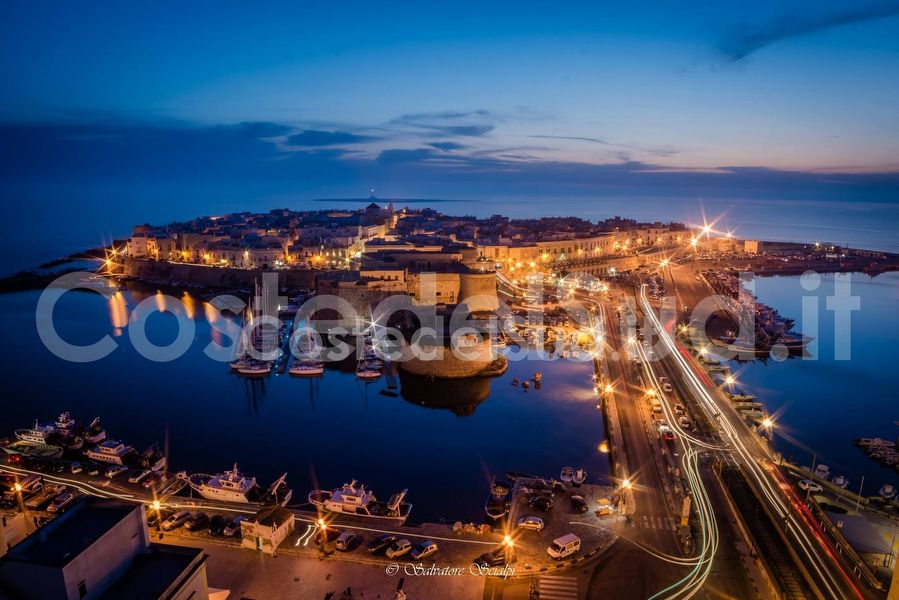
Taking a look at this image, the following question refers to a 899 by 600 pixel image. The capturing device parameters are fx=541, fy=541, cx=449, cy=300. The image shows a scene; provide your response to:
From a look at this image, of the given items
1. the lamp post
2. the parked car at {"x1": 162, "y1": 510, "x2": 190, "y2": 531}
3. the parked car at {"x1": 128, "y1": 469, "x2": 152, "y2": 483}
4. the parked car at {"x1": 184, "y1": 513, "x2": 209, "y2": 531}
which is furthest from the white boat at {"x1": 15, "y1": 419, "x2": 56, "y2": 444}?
the parked car at {"x1": 184, "y1": 513, "x2": 209, "y2": 531}

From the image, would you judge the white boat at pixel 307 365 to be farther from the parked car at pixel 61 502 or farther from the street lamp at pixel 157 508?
the street lamp at pixel 157 508

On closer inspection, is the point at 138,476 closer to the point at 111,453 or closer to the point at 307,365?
the point at 111,453

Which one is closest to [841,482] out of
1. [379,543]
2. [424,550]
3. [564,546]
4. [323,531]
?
[564,546]

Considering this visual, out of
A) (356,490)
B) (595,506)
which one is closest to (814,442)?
(595,506)

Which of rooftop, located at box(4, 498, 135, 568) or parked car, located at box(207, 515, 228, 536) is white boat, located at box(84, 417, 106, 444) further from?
rooftop, located at box(4, 498, 135, 568)

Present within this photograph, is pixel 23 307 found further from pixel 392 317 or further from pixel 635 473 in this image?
pixel 635 473

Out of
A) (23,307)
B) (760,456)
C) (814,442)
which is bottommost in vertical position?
(814,442)
